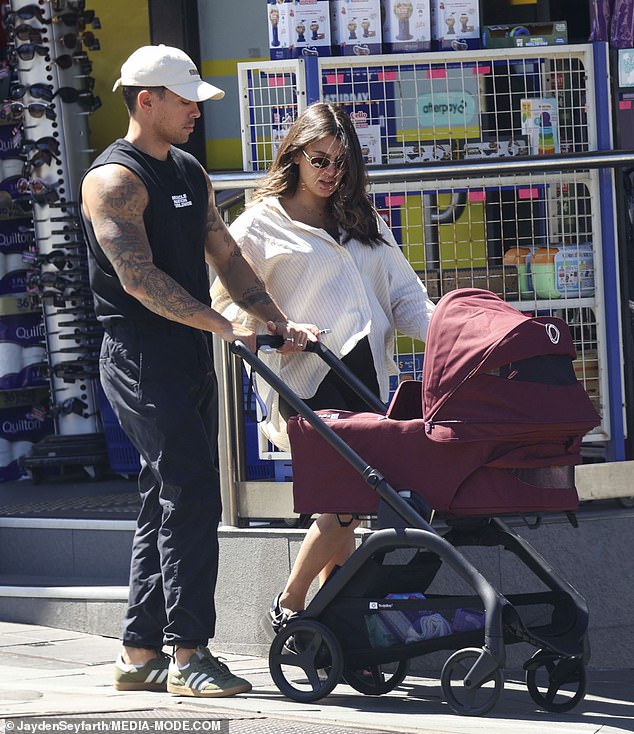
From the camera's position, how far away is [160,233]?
4629mm

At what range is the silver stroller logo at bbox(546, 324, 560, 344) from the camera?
13.9ft

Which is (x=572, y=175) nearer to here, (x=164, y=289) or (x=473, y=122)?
(x=473, y=122)

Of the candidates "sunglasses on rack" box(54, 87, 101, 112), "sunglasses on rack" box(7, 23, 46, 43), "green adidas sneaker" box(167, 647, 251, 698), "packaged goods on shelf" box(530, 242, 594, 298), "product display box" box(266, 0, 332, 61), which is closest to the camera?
"green adidas sneaker" box(167, 647, 251, 698)

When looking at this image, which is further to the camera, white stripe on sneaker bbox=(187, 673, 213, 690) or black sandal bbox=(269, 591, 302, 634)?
black sandal bbox=(269, 591, 302, 634)

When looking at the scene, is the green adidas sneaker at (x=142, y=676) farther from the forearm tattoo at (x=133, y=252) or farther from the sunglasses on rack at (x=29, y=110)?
the sunglasses on rack at (x=29, y=110)

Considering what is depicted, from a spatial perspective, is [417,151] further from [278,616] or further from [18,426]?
[18,426]

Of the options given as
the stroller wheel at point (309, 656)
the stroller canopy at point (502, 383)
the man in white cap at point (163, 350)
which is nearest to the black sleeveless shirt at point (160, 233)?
the man in white cap at point (163, 350)

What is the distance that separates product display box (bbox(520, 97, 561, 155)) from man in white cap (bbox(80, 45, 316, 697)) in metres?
1.52

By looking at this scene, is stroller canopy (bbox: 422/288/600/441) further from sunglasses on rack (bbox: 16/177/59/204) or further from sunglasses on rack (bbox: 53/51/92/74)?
sunglasses on rack (bbox: 53/51/92/74)

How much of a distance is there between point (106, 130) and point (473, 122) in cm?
327

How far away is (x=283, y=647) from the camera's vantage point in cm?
457

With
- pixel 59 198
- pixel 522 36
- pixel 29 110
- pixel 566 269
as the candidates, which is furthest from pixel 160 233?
pixel 29 110

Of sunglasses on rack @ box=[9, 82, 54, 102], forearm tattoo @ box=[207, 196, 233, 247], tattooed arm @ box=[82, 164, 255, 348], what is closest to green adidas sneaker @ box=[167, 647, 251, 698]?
tattooed arm @ box=[82, 164, 255, 348]

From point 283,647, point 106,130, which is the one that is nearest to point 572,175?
point 283,647
